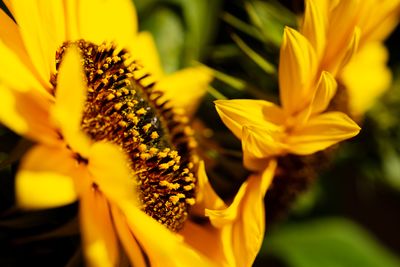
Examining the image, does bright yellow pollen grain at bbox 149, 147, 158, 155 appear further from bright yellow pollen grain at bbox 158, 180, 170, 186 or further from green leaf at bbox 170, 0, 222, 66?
green leaf at bbox 170, 0, 222, 66

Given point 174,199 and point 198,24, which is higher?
point 198,24

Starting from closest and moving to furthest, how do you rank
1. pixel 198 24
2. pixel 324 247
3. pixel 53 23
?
pixel 53 23
pixel 198 24
pixel 324 247

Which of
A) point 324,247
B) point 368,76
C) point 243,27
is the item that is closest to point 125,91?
point 243,27

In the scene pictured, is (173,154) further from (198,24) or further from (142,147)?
(198,24)

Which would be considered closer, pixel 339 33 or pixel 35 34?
pixel 35 34

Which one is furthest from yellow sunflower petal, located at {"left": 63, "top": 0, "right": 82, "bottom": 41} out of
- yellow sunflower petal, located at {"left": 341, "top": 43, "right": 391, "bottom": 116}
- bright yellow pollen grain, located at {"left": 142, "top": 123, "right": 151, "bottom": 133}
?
yellow sunflower petal, located at {"left": 341, "top": 43, "right": 391, "bottom": 116}

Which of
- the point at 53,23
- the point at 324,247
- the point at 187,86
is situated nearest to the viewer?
the point at 53,23
